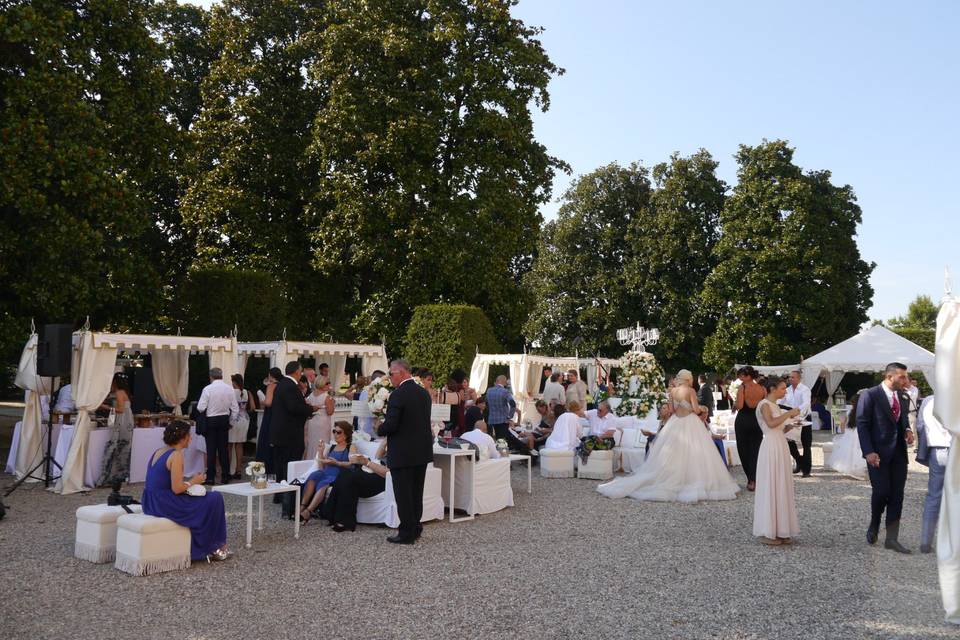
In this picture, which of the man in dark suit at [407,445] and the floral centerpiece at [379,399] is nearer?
the man in dark suit at [407,445]

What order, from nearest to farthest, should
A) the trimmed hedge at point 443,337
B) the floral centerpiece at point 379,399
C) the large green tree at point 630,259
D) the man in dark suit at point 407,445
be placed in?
the man in dark suit at point 407,445, the floral centerpiece at point 379,399, the trimmed hedge at point 443,337, the large green tree at point 630,259

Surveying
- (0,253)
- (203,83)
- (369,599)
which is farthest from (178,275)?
(369,599)

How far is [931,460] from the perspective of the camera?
272 inches

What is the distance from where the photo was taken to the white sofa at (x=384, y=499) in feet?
27.0

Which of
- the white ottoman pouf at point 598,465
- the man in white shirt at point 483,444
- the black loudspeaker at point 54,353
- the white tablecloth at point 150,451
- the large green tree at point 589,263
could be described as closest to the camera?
the man in white shirt at point 483,444

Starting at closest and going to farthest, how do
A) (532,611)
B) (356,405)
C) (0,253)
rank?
(532,611)
(356,405)
(0,253)

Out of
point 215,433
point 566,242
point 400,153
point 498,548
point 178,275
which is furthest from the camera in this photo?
point 566,242

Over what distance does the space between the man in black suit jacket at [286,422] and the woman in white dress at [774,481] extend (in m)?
5.07

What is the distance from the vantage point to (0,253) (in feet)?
43.4

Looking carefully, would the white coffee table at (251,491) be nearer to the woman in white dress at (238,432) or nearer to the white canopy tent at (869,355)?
the woman in white dress at (238,432)

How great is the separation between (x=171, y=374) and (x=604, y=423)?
8.28 metres

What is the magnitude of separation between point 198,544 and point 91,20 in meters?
11.8

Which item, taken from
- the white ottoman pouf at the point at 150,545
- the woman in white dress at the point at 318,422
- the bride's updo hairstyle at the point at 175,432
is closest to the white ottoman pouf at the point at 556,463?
the woman in white dress at the point at 318,422

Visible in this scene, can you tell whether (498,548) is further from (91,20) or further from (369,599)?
(91,20)
